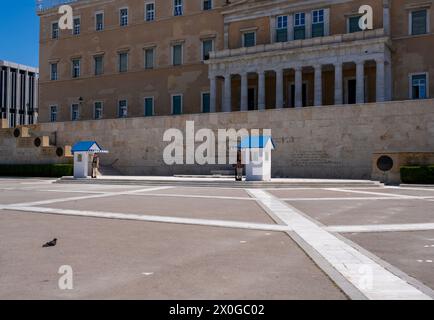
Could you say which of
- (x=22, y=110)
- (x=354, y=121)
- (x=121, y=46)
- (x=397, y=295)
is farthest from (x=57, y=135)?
(x=22, y=110)

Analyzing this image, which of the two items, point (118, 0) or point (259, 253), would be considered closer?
point (259, 253)

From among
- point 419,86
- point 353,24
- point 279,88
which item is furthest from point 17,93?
point 419,86

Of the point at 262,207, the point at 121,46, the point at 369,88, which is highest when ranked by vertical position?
the point at 121,46

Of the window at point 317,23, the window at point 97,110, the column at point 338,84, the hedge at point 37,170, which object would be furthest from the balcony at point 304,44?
the window at point 97,110

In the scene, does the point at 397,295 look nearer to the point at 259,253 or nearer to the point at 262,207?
the point at 259,253

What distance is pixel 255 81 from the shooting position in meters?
47.4

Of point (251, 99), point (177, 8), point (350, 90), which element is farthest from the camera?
point (177, 8)

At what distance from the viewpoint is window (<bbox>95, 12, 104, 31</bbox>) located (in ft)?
189

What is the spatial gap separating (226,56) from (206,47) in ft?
21.7

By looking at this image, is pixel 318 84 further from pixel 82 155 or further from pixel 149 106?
pixel 149 106

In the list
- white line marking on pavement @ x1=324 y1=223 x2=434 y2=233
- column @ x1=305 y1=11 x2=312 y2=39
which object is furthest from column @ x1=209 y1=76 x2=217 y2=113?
white line marking on pavement @ x1=324 y1=223 x2=434 y2=233

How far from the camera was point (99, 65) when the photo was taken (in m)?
57.3

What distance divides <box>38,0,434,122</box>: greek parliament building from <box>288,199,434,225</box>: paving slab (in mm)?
24188

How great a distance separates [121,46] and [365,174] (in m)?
34.7
